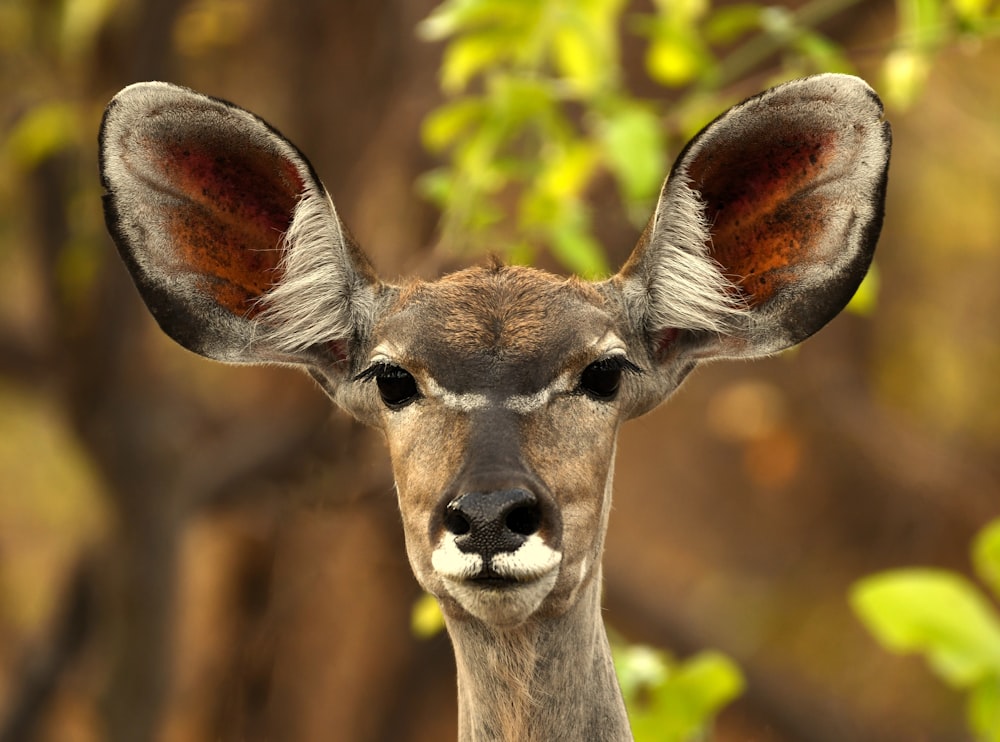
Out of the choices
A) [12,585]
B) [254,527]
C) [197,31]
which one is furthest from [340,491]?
[12,585]

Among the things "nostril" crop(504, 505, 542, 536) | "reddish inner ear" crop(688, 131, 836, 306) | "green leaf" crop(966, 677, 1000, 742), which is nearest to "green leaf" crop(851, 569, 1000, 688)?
"green leaf" crop(966, 677, 1000, 742)

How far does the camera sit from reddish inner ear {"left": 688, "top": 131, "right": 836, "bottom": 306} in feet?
11.4

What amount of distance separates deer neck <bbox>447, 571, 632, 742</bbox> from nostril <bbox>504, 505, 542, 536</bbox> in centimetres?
43

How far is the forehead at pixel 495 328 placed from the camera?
340 centimetres

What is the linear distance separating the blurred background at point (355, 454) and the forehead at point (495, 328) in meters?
1.87

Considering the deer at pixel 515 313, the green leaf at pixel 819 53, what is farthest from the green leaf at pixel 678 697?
the green leaf at pixel 819 53

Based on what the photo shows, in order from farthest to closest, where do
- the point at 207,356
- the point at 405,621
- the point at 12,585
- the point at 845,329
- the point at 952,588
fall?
1. the point at 12,585
2. the point at 845,329
3. the point at 405,621
4. the point at 952,588
5. the point at 207,356

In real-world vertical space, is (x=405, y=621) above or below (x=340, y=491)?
below

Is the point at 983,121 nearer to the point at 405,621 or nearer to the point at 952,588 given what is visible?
the point at 405,621

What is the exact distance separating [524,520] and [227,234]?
3.94 ft

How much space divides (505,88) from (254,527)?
547 cm

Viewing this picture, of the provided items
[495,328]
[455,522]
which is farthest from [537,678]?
[495,328]

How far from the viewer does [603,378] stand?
351 centimetres

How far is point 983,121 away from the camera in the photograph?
10258mm
